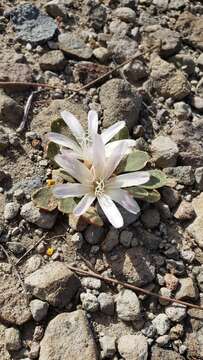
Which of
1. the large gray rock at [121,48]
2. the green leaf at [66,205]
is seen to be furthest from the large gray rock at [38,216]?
the large gray rock at [121,48]

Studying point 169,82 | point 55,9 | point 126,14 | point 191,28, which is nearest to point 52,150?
point 169,82

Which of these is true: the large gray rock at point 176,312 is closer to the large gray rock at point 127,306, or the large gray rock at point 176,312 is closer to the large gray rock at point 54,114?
the large gray rock at point 127,306

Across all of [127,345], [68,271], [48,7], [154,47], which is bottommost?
[127,345]

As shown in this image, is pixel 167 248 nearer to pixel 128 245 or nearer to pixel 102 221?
pixel 128 245

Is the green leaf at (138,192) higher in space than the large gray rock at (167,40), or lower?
lower

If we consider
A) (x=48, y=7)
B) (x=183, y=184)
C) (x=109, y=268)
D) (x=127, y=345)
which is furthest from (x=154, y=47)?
(x=127, y=345)

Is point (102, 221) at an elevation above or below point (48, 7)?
below

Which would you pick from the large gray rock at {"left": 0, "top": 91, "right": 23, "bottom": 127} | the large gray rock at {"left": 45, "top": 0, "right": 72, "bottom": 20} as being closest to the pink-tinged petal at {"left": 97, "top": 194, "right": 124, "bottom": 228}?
the large gray rock at {"left": 0, "top": 91, "right": 23, "bottom": 127}
